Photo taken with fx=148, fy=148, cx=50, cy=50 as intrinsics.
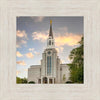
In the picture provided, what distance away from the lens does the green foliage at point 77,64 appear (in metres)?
1.77

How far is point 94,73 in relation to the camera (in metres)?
1.42

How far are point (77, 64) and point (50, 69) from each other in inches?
15.3

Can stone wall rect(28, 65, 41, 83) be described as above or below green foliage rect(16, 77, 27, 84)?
above

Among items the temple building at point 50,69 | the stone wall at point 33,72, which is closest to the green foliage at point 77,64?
the temple building at point 50,69

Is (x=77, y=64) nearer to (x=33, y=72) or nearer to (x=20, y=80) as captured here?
(x=33, y=72)

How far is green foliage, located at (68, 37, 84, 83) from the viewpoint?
177 centimetres

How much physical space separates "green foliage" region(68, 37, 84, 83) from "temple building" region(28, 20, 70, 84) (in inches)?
3.0

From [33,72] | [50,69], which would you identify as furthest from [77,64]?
[33,72]

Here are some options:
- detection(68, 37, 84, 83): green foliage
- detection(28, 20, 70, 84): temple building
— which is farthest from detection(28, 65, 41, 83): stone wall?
detection(68, 37, 84, 83): green foliage

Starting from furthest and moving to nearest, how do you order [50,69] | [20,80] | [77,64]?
[50,69] → [77,64] → [20,80]

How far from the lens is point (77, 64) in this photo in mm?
1883

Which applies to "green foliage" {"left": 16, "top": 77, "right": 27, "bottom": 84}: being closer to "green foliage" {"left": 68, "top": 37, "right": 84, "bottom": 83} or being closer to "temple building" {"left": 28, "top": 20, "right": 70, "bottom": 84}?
"temple building" {"left": 28, "top": 20, "right": 70, "bottom": 84}

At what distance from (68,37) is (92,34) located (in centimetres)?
54

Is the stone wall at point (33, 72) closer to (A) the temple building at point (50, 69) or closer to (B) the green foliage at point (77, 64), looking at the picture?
(A) the temple building at point (50, 69)
